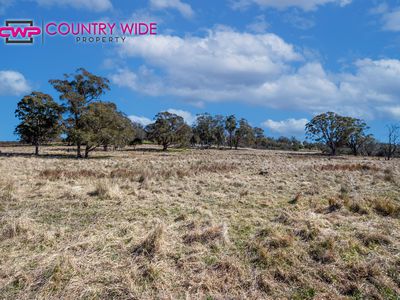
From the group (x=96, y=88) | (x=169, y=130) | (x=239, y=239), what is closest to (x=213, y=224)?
(x=239, y=239)

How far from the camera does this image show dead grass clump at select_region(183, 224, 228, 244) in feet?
18.5

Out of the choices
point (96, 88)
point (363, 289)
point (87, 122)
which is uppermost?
point (96, 88)

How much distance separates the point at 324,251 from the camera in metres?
5.07

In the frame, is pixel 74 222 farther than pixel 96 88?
No

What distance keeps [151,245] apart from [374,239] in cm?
477

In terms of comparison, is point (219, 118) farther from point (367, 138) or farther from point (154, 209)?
point (154, 209)

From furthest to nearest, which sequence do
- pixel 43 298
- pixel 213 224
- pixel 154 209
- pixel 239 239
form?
pixel 154 209, pixel 213 224, pixel 239 239, pixel 43 298

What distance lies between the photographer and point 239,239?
579 cm

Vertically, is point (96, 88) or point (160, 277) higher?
point (96, 88)

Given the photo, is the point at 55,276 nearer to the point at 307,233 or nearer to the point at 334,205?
the point at 307,233

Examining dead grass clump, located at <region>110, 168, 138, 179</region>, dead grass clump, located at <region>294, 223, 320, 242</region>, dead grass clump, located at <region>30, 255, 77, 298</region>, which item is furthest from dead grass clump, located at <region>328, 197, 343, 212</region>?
dead grass clump, located at <region>110, 168, 138, 179</region>

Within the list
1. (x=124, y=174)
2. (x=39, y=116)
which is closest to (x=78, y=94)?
(x=39, y=116)

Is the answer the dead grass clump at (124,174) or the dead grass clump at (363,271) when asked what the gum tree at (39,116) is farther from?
the dead grass clump at (363,271)

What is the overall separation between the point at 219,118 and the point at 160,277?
81.4m
